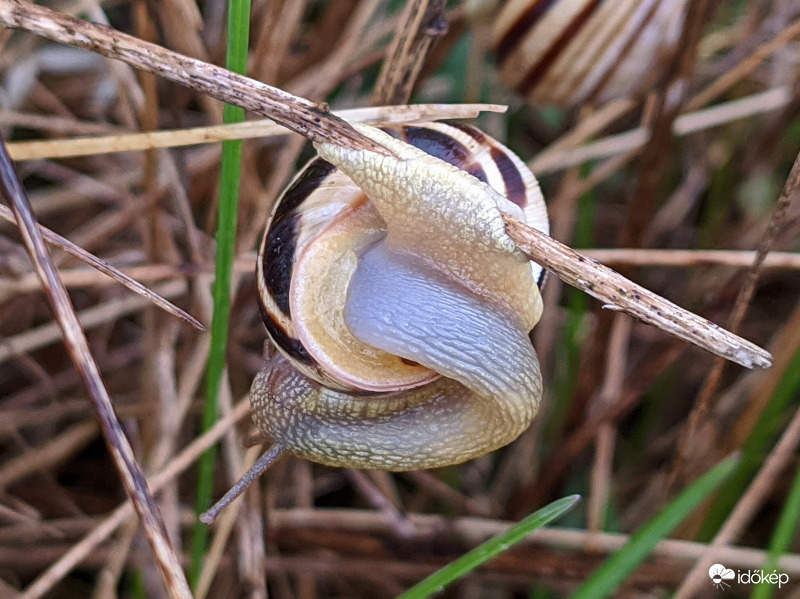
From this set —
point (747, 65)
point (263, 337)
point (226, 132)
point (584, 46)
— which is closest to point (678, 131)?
point (747, 65)

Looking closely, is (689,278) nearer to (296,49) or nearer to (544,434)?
(544,434)

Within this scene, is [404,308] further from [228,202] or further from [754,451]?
[754,451]

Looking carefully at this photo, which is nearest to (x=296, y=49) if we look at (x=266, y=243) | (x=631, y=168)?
(x=631, y=168)

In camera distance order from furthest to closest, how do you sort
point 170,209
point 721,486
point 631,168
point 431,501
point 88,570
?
point 631,168
point 170,209
point 431,501
point 88,570
point 721,486

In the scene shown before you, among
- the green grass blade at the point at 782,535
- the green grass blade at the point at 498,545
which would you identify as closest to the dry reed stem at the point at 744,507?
the green grass blade at the point at 782,535

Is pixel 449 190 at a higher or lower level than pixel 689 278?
higher
